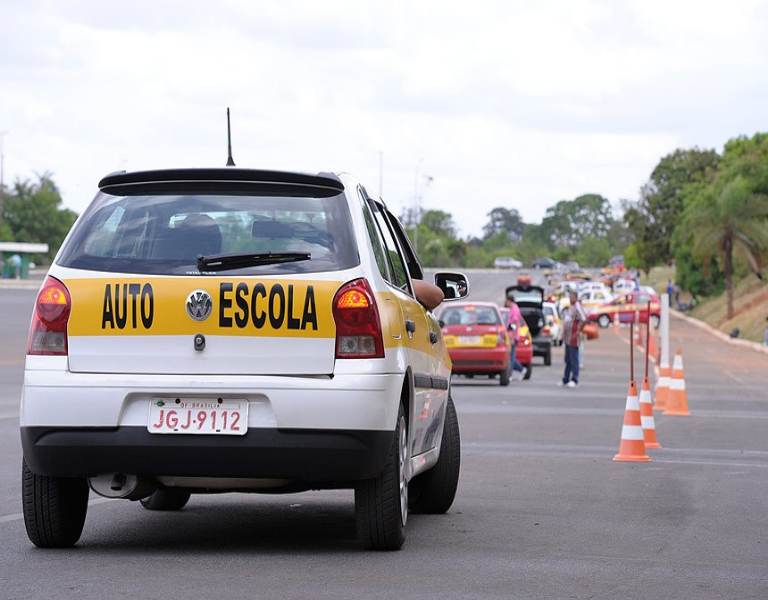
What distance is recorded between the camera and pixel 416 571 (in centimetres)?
699

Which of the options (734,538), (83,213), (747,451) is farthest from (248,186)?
(747,451)

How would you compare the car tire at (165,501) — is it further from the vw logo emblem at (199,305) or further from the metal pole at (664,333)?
the metal pole at (664,333)

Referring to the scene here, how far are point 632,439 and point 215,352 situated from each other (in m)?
7.32

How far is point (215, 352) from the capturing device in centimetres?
700

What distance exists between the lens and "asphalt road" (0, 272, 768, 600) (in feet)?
21.6

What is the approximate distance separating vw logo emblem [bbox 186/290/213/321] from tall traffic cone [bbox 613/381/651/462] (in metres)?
7.15

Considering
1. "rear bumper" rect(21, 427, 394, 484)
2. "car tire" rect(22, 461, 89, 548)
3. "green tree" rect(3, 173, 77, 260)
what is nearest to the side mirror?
"rear bumper" rect(21, 427, 394, 484)

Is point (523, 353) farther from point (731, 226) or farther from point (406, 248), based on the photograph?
point (731, 226)

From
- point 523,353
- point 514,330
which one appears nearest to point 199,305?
point 514,330

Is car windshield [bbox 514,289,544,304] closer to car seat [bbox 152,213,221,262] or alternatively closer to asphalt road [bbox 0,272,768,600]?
asphalt road [bbox 0,272,768,600]

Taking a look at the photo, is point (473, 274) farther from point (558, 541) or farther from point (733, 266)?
point (558, 541)

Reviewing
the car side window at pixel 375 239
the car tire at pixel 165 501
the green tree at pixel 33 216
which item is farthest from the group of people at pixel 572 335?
the green tree at pixel 33 216

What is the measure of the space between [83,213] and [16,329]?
3925 centimetres

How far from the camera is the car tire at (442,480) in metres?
9.37
